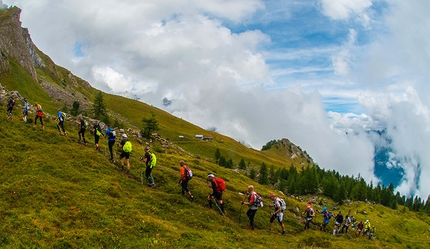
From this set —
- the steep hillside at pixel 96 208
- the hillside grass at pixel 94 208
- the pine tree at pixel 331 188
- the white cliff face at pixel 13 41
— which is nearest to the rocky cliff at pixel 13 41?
the white cliff face at pixel 13 41

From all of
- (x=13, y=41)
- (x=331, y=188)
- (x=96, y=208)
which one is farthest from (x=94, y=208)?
(x=13, y=41)

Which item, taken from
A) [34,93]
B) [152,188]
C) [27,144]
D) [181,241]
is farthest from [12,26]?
[181,241]

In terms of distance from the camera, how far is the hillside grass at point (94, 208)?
16094 mm

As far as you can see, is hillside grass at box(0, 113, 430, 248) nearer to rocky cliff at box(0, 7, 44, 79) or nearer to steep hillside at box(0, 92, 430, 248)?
steep hillside at box(0, 92, 430, 248)

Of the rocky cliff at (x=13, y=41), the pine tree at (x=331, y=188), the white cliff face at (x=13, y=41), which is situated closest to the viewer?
the pine tree at (x=331, y=188)

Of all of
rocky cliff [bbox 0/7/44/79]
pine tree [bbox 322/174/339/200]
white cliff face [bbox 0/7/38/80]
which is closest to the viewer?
pine tree [bbox 322/174/339/200]

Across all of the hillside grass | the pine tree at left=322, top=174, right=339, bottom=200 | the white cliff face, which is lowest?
the hillside grass

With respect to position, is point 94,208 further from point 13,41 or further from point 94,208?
point 13,41

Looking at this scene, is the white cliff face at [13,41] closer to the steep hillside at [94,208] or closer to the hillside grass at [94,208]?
the hillside grass at [94,208]

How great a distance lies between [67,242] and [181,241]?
6.51m

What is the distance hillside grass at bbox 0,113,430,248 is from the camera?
52.8 feet

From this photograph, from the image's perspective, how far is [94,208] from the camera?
19.4 meters

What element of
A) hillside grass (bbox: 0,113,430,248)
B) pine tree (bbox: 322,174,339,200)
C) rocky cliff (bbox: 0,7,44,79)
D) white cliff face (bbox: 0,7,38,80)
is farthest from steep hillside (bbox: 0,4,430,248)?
rocky cliff (bbox: 0,7,44,79)

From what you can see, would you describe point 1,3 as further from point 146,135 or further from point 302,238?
point 302,238
